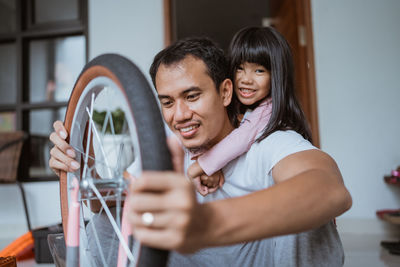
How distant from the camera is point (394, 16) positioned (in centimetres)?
213

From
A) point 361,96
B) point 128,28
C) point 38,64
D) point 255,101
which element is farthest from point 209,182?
point 38,64

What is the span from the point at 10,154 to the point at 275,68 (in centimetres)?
196

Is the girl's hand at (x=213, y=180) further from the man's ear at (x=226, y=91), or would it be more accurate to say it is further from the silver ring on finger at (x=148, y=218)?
the silver ring on finger at (x=148, y=218)

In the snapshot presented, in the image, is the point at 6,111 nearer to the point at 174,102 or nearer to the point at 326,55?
the point at 174,102

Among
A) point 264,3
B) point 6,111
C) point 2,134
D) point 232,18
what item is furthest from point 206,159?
point 232,18

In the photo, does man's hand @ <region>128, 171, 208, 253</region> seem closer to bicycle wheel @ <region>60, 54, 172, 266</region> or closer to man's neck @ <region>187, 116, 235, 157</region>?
bicycle wheel @ <region>60, 54, 172, 266</region>

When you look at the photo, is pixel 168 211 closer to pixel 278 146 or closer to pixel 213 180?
pixel 278 146

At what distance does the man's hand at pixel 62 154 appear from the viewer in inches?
31.5

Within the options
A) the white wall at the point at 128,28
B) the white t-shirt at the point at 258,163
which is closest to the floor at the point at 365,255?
the white t-shirt at the point at 258,163

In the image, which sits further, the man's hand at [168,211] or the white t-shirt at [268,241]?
the white t-shirt at [268,241]

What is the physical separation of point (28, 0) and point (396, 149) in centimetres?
308

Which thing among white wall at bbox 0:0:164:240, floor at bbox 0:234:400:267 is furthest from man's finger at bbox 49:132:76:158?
white wall at bbox 0:0:164:240

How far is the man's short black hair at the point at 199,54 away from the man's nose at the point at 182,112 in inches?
5.0

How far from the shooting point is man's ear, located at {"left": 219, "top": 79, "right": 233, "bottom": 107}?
3.35 feet
